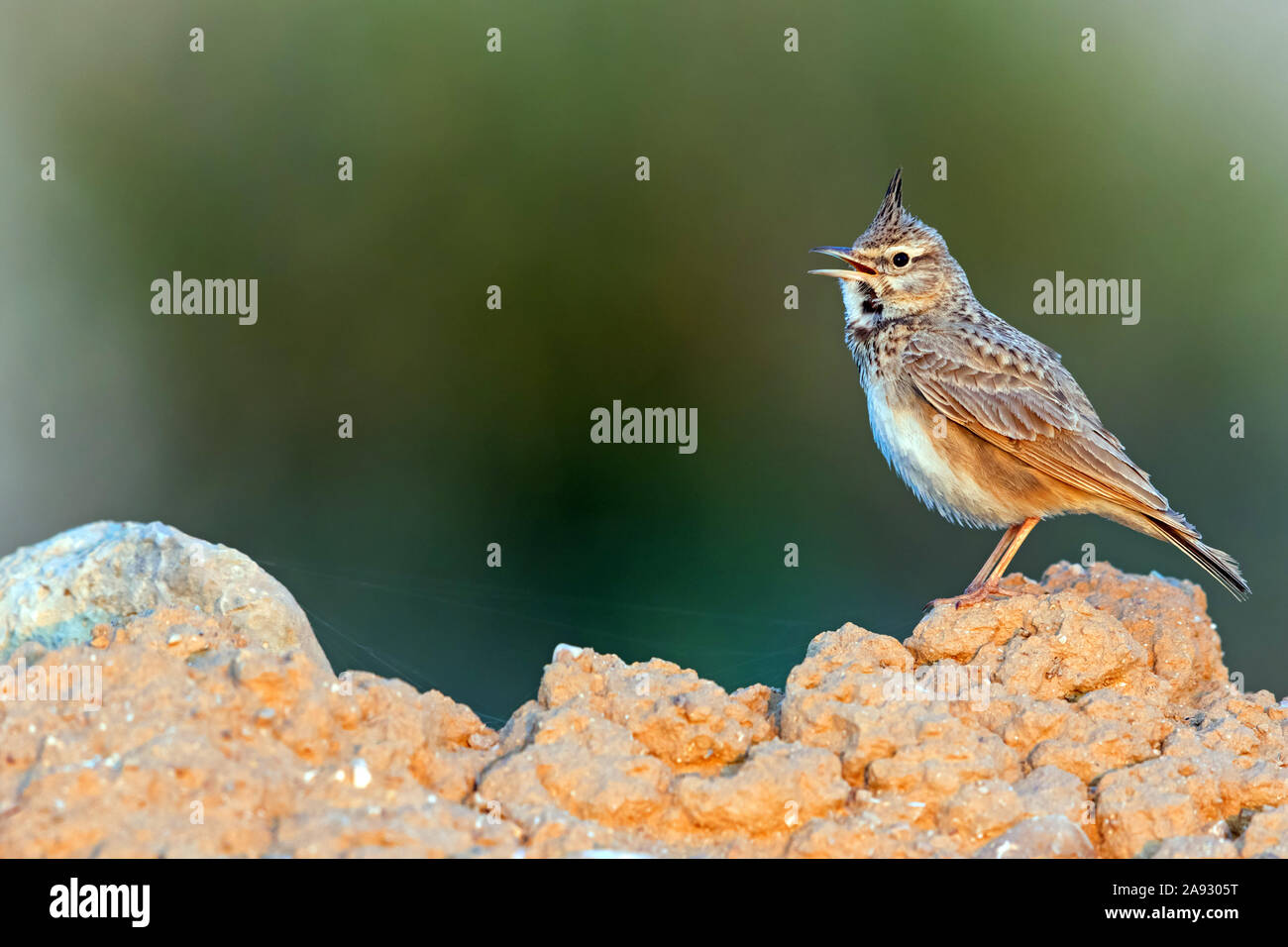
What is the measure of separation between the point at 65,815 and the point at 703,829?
5.46 ft

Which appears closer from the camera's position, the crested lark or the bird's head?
the crested lark

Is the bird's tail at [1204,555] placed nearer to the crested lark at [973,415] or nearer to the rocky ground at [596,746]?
the crested lark at [973,415]

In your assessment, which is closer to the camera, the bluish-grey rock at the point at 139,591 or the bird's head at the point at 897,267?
the bluish-grey rock at the point at 139,591

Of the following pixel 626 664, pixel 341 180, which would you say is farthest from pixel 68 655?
pixel 341 180

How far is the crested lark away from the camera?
19.7 feet

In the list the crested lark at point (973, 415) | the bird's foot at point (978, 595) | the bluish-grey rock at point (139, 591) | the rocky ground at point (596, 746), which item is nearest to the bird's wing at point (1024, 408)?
the crested lark at point (973, 415)

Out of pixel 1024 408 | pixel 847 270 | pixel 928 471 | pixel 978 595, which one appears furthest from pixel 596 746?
pixel 847 270

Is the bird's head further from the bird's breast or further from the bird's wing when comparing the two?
the bird's breast

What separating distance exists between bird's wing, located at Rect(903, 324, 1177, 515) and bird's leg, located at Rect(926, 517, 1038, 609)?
0.36 meters

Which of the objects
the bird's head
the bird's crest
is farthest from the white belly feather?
the bird's crest

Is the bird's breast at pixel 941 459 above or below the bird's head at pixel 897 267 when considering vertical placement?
below

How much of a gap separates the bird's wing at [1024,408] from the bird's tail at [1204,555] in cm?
12

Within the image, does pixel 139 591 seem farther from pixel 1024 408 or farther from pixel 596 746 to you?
pixel 1024 408

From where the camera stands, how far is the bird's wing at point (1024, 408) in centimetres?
598
